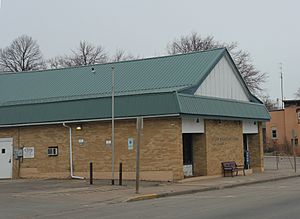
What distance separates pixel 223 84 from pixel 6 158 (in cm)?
1398

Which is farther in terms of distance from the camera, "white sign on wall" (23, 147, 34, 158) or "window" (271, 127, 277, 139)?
"window" (271, 127, 277, 139)

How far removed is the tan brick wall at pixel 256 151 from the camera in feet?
125

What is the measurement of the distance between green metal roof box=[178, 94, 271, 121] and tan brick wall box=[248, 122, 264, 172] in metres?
1.71

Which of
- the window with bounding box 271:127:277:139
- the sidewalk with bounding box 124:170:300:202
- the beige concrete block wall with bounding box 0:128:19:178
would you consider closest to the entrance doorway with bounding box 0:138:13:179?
the beige concrete block wall with bounding box 0:128:19:178

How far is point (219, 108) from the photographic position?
1261 inches

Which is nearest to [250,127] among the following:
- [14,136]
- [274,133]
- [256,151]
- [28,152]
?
[256,151]

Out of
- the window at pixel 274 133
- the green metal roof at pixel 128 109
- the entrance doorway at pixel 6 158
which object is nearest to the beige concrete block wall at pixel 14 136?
the entrance doorway at pixel 6 158

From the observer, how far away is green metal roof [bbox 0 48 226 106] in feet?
106

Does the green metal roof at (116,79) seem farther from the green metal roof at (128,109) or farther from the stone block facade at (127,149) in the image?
the stone block facade at (127,149)

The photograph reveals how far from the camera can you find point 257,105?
37438 millimetres

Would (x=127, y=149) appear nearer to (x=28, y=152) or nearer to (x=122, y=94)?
(x=122, y=94)

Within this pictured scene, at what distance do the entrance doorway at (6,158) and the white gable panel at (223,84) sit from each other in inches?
472

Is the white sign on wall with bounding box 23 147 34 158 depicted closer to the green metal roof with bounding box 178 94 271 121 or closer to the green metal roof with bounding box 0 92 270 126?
the green metal roof with bounding box 0 92 270 126

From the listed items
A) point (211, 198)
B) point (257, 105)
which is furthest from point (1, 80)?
point (211, 198)
